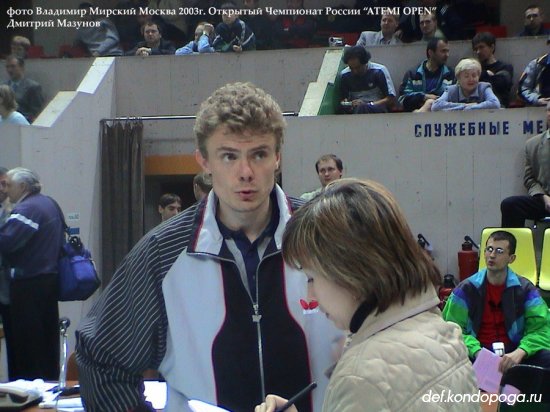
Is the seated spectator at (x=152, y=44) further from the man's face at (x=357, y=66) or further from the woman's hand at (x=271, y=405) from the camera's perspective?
the woman's hand at (x=271, y=405)

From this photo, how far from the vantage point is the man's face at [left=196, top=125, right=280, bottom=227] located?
2174 mm

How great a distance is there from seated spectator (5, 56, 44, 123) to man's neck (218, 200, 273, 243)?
9.38 metres

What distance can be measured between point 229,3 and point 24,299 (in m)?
6.23

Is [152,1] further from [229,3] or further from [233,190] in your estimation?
[233,190]

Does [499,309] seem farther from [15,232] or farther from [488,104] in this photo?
[488,104]

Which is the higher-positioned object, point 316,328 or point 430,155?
point 430,155

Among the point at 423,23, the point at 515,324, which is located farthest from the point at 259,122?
the point at 423,23

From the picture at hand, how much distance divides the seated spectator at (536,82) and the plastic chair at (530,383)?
5.86 meters

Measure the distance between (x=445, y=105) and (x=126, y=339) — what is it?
25.5ft

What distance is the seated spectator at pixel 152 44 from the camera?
472 inches

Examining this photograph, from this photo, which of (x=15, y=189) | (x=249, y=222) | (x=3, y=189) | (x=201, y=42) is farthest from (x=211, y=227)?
(x=201, y=42)

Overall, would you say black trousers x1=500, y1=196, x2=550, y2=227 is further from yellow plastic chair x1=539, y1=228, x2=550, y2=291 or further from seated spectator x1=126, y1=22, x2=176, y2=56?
seated spectator x1=126, y1=22, x2=176, y2=56

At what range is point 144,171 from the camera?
11.6m

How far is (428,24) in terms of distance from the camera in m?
11.0
